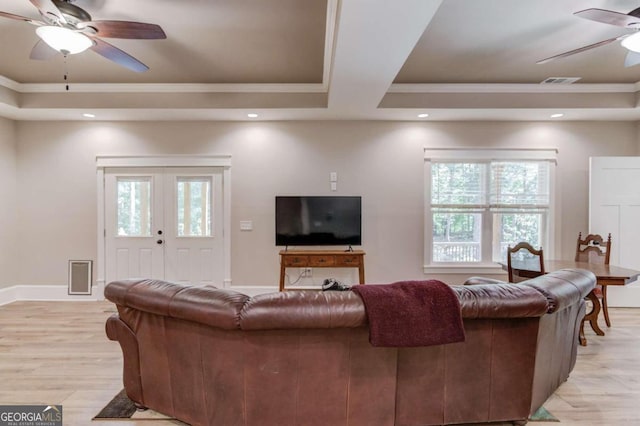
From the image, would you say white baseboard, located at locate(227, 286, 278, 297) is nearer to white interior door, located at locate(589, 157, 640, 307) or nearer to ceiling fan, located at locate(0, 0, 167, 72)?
ceiling fan, located at locate(0, 0, 167, 72)

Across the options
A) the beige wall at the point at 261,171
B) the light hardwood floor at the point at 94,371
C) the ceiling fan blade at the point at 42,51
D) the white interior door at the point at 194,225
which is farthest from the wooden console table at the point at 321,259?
the ceiling fan blade at the point at 42,51

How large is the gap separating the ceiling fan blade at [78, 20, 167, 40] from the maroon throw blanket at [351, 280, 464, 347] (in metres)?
2.25

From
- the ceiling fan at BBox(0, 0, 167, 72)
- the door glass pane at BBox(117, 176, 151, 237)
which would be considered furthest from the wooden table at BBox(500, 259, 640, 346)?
the door glass pane at BBox(117, 176, 151, 237)

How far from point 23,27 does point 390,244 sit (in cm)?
461

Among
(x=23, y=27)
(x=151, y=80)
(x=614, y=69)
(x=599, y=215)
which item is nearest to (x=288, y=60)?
(x=151, y=80)

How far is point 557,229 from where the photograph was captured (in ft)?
15.4

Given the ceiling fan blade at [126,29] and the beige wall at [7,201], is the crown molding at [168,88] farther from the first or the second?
the ceiling fan blade at [126,29]

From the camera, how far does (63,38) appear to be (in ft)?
7.76

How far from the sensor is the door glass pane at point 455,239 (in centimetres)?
477

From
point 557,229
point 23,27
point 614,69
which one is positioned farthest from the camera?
point 557,229

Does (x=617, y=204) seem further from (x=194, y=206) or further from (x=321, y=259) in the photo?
(x=194, y=206)

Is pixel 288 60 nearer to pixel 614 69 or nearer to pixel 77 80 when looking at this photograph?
pixel 77 80

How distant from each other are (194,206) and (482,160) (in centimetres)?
425

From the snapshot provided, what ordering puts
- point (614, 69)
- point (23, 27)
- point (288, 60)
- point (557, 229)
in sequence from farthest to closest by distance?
point (557, 229)
point (614, 69)
point (288, 60)
point (23, 27)
